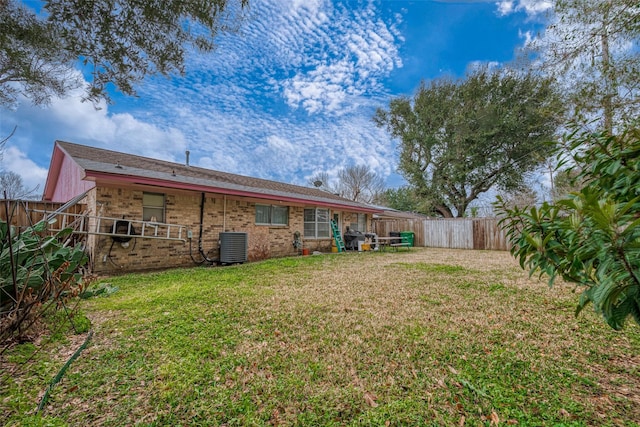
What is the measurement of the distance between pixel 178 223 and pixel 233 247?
5.93 feet

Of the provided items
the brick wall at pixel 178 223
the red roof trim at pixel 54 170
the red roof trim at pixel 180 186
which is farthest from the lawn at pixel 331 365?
the red roof trim at pixel 54 170

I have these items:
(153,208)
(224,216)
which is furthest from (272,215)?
(153,208)

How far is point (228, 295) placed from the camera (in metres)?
4.73

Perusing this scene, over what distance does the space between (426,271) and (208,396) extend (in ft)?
21.0

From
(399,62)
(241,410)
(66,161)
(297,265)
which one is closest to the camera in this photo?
(241,410)

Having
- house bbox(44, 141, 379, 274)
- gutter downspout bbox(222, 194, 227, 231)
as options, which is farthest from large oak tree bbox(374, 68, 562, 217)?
gutter downspout bbox(222, 194, 227, 231)

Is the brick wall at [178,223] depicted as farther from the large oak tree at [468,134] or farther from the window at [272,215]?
the large oak tree at [468,134]

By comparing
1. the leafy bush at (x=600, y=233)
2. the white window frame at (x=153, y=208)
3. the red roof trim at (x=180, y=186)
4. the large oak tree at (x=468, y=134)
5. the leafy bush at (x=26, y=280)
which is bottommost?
the leafy bush at (x=26, y=280)

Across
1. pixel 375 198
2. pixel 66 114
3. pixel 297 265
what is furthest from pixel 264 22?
pixel 375 198

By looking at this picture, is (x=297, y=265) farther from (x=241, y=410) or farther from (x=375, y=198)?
(x=375, y=198)

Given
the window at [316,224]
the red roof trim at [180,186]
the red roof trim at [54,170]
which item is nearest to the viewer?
the red roof trim at [180,186]

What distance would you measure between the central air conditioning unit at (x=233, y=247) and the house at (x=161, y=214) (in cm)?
5

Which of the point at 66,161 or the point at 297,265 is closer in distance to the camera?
the point at 297,265

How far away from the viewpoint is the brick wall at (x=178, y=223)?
6965 mm
